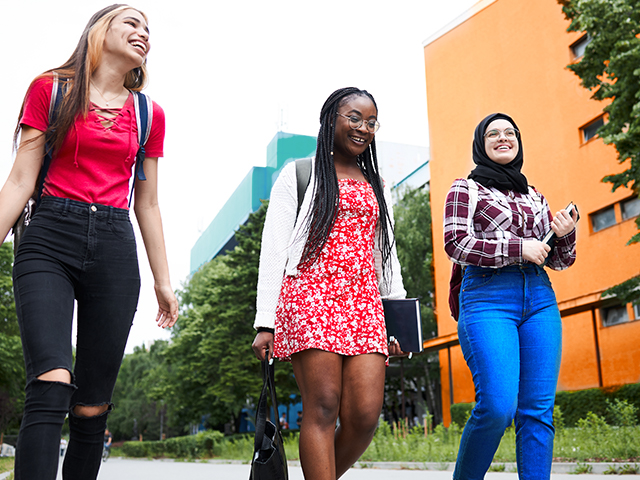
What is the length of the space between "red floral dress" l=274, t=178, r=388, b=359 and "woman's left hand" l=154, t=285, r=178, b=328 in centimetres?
56

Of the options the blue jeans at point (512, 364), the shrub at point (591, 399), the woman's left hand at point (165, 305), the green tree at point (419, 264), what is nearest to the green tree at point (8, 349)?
the green tree at point (419, 264)

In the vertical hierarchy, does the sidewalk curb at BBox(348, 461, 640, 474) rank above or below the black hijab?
below

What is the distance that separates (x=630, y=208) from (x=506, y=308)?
2167 cm

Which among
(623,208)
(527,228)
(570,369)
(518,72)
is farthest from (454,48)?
(527,228)

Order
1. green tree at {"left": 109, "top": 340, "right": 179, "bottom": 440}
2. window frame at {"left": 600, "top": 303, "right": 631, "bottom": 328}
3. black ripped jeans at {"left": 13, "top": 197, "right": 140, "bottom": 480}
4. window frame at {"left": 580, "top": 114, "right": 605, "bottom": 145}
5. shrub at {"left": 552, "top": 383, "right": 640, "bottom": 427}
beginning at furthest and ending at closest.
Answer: green tree at {"left": 109, "top": 340, "right": 179, "bottom": 440}, window frame at {"left": 580, "top": 114, "right": 605, "bottom": 145}, window frame at {"left": 600, "top": 303, "right": 631, "bottom": 328}, shrub at {"left": 552, "top": 383, "right": 640, "bottom": 427}, black ripped jeans at {"left": 13, "top": 197, "right": 140, "bottom": 480}

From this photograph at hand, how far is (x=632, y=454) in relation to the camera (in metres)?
7.94

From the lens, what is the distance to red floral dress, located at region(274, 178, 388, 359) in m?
3.31

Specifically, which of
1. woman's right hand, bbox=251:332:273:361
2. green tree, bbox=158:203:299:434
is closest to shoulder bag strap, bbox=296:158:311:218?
woman's right hand, bbox=251:332:273:361

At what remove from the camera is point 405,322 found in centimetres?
358

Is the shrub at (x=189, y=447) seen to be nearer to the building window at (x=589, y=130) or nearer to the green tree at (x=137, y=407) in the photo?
the building window at (x=589, y=130)

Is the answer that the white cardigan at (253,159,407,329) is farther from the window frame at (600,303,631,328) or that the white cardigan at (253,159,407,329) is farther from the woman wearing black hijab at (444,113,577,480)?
the window frame at (600,303,631,328)

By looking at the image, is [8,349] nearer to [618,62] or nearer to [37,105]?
[618,62]

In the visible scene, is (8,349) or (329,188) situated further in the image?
(8,349)

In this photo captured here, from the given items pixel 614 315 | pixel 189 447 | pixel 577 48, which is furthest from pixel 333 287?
pixel 189 447
